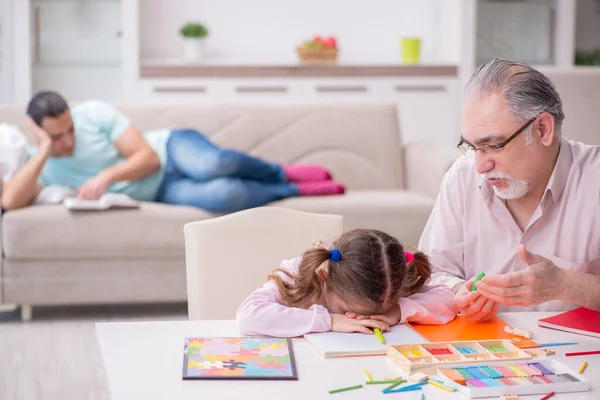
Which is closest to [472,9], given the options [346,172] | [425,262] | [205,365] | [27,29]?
[346,172]

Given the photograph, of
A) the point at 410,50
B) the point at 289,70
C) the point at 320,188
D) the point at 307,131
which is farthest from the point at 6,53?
the point at 410,50

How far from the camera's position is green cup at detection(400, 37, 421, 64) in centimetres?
579

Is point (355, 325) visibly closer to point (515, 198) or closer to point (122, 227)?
point (515, 198)

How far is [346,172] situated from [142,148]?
1.00 m

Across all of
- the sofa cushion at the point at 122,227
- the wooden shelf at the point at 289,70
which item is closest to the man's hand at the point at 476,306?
the sofa cushion at the point at 122,227

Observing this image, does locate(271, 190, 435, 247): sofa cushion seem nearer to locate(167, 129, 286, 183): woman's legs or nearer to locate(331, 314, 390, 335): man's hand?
locate(167, 129, 286, 183): woman's legs

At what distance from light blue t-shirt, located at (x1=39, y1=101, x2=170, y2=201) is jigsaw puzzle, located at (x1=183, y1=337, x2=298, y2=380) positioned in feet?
7.88

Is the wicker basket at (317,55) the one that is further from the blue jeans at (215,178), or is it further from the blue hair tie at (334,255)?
the blue hair tie at (334,255)

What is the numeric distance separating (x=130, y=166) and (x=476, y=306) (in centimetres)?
236

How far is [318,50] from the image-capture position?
5594 millimetres

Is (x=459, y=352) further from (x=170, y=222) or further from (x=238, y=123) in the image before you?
(x=238, y=123)

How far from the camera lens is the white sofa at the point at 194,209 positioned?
364cm

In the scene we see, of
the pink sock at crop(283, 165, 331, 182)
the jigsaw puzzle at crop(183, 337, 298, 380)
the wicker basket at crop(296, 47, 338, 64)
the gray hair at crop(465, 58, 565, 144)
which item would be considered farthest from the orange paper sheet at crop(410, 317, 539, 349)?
the wicker basket at crop(296, 47, 338, 64)

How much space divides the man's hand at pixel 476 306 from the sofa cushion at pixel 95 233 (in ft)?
6.97
